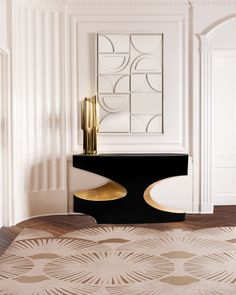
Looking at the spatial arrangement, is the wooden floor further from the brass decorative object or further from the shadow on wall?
the brass decorative object

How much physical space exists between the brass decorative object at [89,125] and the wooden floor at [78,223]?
0.85 metres

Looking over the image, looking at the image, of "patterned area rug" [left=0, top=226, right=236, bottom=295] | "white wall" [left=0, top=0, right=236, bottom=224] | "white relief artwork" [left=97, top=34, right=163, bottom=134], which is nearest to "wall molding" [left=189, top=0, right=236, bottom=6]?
"white wall" [left=0, top=0, right=236, bottom=224]

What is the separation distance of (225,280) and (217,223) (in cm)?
212

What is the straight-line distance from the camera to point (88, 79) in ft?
19.9

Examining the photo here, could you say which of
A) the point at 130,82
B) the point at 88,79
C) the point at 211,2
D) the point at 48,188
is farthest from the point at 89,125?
the point at 211,2

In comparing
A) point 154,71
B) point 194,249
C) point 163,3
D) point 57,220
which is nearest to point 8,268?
point 194,249

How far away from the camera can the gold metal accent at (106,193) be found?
224 inches

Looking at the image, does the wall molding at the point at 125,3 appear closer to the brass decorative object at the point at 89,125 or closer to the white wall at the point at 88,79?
the white wall at the point at 88,79

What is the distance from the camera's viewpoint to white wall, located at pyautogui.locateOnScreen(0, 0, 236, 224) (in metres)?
5.96

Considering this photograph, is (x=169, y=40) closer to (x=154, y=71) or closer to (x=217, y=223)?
(x=154, y=71)

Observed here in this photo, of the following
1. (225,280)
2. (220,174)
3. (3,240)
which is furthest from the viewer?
(220,174)

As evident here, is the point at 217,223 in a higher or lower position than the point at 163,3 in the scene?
lower

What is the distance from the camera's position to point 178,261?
3871 mm

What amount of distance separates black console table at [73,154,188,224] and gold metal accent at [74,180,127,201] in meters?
0.06
